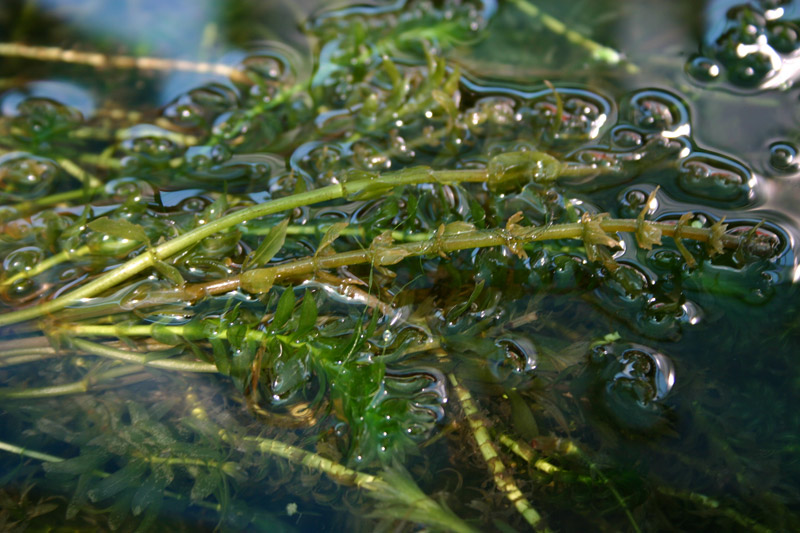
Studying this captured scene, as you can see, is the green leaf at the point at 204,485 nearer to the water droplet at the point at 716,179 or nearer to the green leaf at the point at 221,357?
the green leaf at the point at 221,357

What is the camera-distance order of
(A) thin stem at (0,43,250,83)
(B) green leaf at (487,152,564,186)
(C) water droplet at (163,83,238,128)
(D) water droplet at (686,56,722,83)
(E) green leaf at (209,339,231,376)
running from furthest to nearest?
(A) thin stem at (0,43,250,83), (C) water droplet at (163,83,238,128), (D) water droplet at (686,56,722,83), (B) green leaf at (487,152,564,186), (E) green leaf at (209,339,231,376)

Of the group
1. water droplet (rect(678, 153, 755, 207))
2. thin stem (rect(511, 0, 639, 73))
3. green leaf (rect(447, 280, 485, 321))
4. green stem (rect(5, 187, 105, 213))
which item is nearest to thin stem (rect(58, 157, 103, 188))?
green stem (rect(5, 187, 105, 213))

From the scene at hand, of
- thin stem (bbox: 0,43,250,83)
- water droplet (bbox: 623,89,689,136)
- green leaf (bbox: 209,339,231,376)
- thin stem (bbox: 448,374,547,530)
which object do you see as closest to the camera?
thin stem (bbox: 448,374,547,530)

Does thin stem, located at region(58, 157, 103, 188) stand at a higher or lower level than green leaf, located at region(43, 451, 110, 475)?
higher

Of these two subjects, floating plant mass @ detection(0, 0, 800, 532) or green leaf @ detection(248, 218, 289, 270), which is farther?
green leaf @ detection(248, 218, 289, 270)

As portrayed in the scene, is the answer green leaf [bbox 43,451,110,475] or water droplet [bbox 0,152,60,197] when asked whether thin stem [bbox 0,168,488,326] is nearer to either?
green leaf [bbox 43,451,110,475]

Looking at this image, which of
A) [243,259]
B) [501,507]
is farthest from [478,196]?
[501,507]

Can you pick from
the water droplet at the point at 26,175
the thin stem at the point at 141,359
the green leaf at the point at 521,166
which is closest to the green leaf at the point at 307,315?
the thin stem at the point at 141,359
